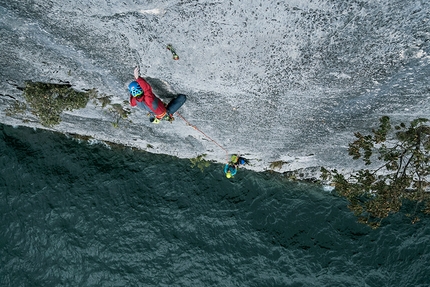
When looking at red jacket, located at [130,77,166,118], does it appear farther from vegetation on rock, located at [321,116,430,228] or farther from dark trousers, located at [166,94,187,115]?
vegetation on rock, located at [321,116,430,228]

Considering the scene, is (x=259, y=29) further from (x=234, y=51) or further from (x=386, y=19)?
(x=386, y=19)

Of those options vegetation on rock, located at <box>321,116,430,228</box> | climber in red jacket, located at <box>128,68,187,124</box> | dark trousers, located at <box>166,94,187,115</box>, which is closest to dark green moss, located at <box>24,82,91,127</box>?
climber in red jacket, located at <box>128,68,187,124</box>

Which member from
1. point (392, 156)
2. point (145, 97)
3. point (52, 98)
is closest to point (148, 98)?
point (145, 97)

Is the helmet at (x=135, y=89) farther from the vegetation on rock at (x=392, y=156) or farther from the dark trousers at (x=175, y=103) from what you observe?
the vegetation on rock at (x=392, y=156)

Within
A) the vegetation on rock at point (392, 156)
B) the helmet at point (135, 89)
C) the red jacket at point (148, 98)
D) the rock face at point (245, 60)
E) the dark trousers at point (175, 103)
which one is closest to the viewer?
the rock face at point (245, 60)

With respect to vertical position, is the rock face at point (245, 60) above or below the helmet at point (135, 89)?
above

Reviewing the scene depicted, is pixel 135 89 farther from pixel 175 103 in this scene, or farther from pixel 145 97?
pixel 175 103

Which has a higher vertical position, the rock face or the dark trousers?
the rock face

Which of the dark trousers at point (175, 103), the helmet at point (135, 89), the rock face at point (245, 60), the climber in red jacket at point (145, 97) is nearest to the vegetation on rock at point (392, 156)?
the rock face at point (245, 60)
